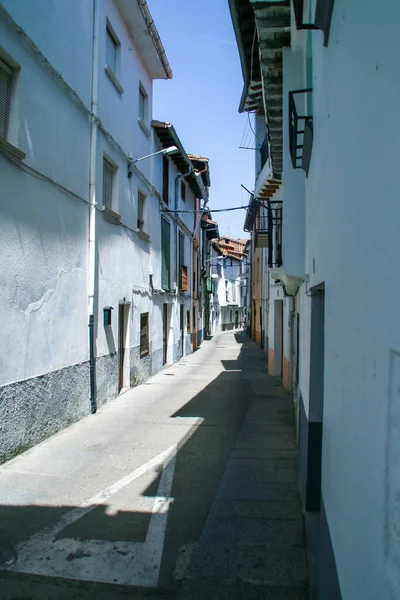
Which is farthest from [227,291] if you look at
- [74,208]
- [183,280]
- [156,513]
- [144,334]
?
[156,513]

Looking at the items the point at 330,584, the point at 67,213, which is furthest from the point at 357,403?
the point at 67,213

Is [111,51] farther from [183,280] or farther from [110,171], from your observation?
Result: [183,280]

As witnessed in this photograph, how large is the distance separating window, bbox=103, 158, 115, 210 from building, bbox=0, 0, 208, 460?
0.02 metres

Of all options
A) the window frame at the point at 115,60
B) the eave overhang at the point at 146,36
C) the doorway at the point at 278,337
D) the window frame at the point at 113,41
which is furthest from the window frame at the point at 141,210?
the doorway at the point at 278,337

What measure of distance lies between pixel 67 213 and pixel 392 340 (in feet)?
22.9

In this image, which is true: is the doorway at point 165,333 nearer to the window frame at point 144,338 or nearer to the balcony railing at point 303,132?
the window frame at point 144,338

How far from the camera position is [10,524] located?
13.9 feet

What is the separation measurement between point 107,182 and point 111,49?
2.92 meters

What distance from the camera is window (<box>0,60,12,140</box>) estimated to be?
5887 millimetres

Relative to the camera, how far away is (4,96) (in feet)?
19.6

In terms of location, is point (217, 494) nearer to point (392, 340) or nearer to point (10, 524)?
→ point (10, 524)

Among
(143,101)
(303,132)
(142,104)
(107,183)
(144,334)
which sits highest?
(143,101)

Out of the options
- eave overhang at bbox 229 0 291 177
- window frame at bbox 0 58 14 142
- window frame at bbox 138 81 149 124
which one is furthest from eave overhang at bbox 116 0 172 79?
window frame at bbox 0 58 14 142

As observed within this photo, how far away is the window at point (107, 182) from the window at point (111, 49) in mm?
2027
